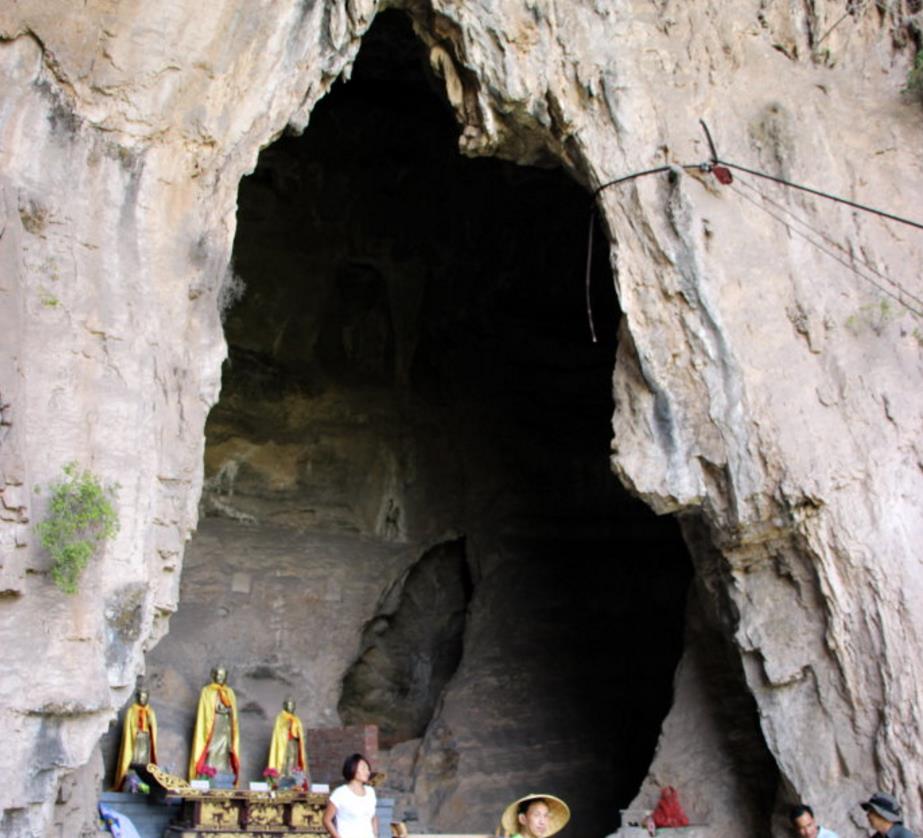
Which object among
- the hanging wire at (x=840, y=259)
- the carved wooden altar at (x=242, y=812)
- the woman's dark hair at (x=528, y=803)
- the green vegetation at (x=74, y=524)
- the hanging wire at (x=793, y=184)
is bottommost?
the carved wooden altar at (x=242, y=812)

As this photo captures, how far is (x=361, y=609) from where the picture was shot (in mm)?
15898

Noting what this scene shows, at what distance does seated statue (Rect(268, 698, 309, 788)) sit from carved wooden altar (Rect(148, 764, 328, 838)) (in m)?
2.40

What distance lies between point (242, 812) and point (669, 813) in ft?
13.8

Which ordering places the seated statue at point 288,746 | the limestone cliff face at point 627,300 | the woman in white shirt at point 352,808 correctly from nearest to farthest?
the woman in white shirt at point 352,808
the limestone cliff face at point 627,300
the seated statue at point 288,746

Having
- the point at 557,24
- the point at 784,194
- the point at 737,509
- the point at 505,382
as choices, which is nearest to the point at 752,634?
the point at 737,509

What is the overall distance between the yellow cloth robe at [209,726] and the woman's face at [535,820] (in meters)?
8.88

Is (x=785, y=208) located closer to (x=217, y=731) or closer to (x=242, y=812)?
(x=242, y=812)

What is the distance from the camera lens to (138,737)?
517 inches

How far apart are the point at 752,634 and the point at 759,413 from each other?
203 centimetres

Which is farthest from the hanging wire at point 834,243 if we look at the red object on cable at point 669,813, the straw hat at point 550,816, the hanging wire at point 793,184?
the straw hat at point 550,816

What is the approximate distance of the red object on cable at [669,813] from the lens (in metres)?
12.0

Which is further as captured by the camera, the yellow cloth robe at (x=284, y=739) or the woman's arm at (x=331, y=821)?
the yellow cloth robe at (x=284, y=739)

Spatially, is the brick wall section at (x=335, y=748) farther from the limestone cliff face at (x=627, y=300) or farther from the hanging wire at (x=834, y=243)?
the hanging wire at (x=834, y=243)

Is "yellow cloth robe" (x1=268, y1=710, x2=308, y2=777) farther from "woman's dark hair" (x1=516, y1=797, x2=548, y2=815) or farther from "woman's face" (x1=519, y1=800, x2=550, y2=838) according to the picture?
"woman's face" (x1=519, y1=800, x2=550, y2=838)
